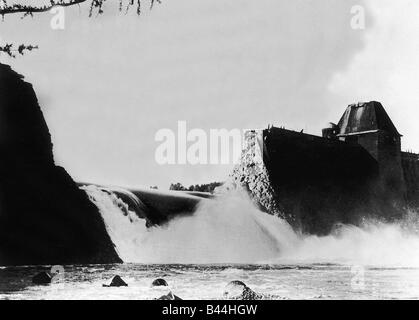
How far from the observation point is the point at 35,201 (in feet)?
68.0

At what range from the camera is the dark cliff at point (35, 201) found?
1966 cm

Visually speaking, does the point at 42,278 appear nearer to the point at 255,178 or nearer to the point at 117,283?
the point at 117,283

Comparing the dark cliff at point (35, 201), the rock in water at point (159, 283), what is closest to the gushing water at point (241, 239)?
the dark cliff at point (35, 201)

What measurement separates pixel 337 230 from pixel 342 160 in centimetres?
547

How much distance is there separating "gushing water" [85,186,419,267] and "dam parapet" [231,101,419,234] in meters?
1.15

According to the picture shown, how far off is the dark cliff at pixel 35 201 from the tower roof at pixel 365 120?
1052 inches

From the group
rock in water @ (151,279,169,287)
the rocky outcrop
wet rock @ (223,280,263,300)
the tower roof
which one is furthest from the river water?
the tower roof

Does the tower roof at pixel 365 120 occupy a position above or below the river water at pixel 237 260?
above

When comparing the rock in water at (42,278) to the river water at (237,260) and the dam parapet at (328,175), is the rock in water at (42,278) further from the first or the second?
the dam parapet at (328,175)

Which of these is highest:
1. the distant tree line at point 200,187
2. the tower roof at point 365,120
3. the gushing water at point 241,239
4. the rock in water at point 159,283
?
the tower roof at point 365,120

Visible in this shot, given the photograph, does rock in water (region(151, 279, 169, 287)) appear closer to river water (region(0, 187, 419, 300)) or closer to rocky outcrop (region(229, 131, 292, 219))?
river water (region(0, 187, 419, 300))

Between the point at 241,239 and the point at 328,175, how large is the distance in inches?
484

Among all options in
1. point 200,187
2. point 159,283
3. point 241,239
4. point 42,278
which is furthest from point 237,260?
point 200,187
